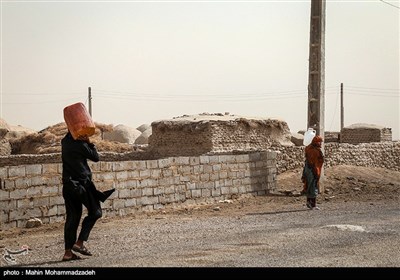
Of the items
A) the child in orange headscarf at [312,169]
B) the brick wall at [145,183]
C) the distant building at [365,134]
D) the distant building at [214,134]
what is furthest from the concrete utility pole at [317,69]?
the distant building at [365,134]

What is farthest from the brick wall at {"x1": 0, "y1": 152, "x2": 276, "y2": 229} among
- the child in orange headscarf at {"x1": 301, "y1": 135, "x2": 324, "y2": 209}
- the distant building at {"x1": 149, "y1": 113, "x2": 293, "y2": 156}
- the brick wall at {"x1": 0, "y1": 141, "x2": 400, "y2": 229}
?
the distant building at {"x1": 149, "y1": 113, "x2": 293, "y2": 156}

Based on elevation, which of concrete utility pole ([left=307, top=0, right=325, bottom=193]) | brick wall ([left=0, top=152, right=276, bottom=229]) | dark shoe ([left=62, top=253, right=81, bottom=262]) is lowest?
dark shoe ([left=62, top=253, right=81, bottom=262])

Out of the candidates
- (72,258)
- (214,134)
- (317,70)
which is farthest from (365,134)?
(72,258)

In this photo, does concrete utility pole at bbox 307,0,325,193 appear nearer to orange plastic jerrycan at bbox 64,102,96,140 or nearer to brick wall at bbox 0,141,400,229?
brick wall at bbox 0,141,400,229

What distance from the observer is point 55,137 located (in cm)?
3209

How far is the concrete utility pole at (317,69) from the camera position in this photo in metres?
18.9

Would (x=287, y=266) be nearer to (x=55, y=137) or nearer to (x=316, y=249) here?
(x=316, y=249)

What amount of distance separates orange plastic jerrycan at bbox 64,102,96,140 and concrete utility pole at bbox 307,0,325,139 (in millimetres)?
11299

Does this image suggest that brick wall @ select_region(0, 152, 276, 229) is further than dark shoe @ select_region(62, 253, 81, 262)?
Yes

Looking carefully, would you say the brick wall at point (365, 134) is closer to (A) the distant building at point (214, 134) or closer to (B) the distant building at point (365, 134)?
(B) the distant building at point (365, 134)

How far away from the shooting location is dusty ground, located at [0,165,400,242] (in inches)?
549

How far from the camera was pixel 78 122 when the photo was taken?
8.24 metres

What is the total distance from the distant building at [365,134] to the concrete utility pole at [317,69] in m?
13.9

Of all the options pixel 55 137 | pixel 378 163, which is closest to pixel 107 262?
pixel 378 163
